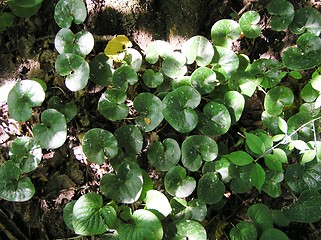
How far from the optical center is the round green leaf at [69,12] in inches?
68.6

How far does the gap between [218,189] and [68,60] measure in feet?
2.93

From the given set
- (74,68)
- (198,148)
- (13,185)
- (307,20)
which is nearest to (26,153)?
(13,185)

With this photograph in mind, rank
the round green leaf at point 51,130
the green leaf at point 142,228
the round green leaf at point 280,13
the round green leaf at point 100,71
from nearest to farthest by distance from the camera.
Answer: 1. the green leaf at point 142,228
2. the round green leaf at point 51,130
3. the round green leaf at point 100,71
4. the round green leaf at point 280,13

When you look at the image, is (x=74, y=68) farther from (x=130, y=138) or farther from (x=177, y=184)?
(x=177, y=184)

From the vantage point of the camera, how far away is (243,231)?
1.72 metres

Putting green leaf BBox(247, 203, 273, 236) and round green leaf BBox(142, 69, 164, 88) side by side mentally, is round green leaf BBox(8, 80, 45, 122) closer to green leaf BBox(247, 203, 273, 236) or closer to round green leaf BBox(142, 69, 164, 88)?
round green leaf BBox(142, 69, 164, 88)

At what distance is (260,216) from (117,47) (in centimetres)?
103

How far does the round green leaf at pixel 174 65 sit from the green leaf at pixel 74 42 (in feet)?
1.16

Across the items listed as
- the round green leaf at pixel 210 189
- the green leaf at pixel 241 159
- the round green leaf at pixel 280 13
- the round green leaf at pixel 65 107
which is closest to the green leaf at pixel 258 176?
the green leaf at pixel 241 159

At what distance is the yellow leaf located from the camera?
5.93 feet

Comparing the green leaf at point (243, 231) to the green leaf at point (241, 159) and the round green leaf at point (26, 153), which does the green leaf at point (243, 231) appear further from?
the round green leaf at point (26, 153)

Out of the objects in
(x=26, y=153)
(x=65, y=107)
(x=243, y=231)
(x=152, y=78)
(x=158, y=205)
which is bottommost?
(x=243, y=231)

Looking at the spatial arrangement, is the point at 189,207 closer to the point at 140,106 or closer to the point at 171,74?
the point at 140,106

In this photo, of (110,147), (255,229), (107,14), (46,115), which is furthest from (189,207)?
(107,14)
